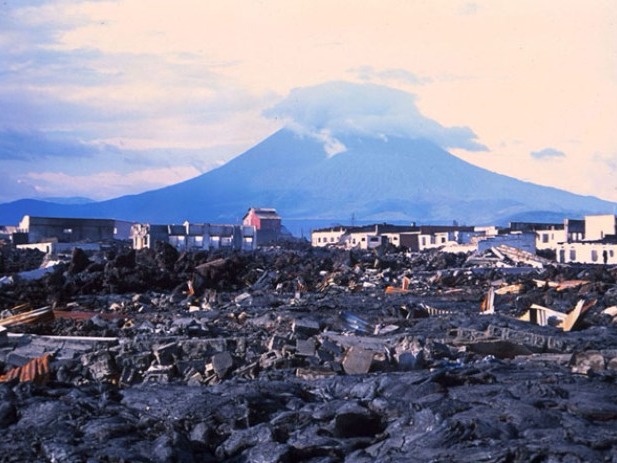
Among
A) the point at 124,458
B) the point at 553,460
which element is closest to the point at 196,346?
the point at 124,458

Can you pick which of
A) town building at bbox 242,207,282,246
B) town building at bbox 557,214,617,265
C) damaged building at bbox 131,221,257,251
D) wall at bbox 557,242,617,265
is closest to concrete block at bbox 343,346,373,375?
town building at bbox 557,214,617,265

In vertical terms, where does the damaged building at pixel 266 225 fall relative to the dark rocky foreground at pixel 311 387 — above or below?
above

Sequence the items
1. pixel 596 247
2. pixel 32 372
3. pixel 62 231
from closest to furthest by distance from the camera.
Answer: pixel 32 372 < pixel 596 247 < pixel 62 231

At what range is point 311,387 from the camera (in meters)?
9.41

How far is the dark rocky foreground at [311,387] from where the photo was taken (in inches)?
285

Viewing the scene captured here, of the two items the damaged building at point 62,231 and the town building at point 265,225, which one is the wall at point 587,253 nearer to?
the damaged building at point 62,231

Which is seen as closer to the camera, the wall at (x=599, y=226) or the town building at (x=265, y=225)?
the wall at (x=599, y=226)

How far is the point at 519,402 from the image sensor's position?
25.9 feet

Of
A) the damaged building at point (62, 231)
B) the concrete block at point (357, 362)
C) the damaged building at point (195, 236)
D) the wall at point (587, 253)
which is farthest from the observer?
the damaged building at point (62, 231)

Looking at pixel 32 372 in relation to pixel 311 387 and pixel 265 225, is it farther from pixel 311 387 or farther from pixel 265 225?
pixel 265 225

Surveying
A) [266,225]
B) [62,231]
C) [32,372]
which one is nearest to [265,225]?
[266,225]

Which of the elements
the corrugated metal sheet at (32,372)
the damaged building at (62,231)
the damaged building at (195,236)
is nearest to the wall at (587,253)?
the damaged building at (195,236)

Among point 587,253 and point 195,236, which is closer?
point 587,253

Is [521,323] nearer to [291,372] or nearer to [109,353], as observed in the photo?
[291,372]
